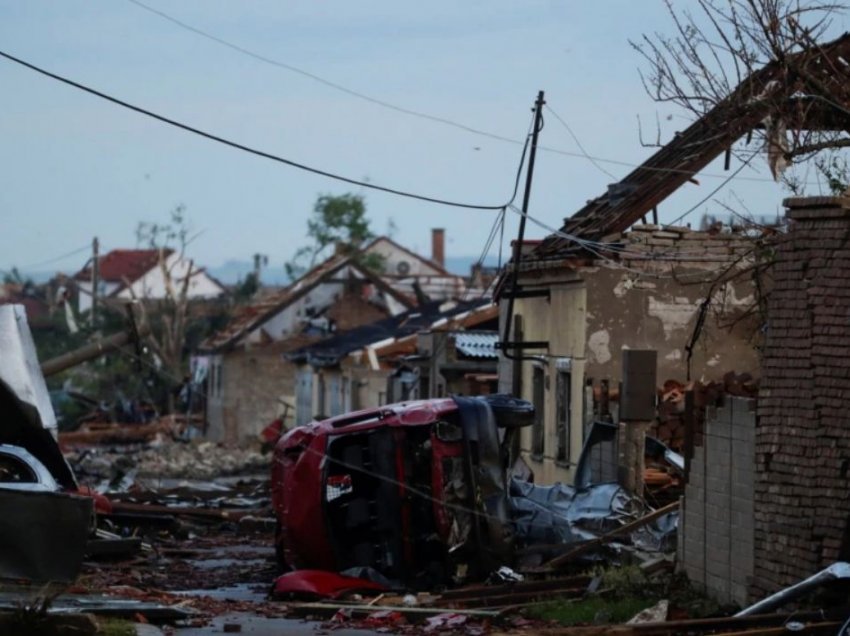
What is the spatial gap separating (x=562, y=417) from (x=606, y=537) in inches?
358

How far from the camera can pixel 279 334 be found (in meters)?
71.1

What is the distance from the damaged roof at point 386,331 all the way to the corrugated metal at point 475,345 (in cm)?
754

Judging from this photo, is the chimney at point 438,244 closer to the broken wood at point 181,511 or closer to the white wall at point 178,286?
the white wall at point 178,286

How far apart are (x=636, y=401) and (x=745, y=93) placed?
4019mm

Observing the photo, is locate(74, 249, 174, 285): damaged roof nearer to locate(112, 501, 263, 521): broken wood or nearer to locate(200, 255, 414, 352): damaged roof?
locate(200, 255, 414, 352): damaged roof

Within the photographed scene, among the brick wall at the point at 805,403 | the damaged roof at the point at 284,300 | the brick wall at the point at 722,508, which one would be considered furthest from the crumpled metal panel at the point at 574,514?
the damaged roof at the point at 284,300

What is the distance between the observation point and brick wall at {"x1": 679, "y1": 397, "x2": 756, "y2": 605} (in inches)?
593

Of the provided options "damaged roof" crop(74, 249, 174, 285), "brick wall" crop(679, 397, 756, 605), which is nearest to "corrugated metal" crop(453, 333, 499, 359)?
"brick wall" crop(679, 397, 756, 605)

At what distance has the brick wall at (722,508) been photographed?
593 inches

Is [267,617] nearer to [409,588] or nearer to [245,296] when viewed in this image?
[409,588]

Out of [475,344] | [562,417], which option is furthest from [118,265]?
[562,417]

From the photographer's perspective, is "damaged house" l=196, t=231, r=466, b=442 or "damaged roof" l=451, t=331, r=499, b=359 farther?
"damaged house" l=196, t=231, r=466, b=442

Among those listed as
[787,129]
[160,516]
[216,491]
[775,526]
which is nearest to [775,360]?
[775,526]

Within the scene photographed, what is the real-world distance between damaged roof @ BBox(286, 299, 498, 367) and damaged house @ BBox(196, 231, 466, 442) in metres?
6.90
